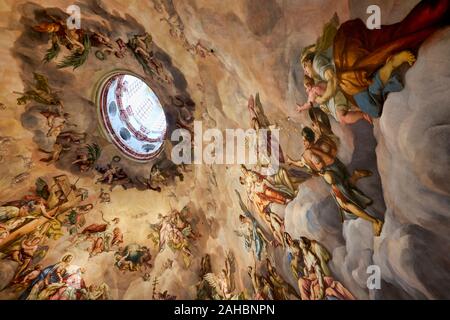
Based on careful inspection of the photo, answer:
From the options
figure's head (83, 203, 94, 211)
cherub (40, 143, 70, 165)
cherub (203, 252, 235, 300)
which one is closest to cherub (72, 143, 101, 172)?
cherub (40, 143, 70, 165)

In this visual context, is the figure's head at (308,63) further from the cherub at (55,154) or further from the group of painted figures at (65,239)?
the cherub at (55,154)

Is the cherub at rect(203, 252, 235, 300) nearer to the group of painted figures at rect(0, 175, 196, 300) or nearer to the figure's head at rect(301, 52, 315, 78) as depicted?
the group of painted figures at rect(0, 175, 196, 300)

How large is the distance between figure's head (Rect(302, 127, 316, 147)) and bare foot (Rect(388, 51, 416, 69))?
1913 mm

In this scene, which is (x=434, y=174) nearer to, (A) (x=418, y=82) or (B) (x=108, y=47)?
(A) (x=418, y=82)

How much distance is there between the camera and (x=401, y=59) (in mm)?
3746

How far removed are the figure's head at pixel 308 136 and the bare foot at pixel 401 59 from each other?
6.28ft

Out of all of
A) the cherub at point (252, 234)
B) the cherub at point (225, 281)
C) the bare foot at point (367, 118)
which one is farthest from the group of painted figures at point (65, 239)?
the bare foot at point (367, 118)

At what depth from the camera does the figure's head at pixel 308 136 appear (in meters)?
5.62

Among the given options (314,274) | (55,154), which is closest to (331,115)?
(314,274)

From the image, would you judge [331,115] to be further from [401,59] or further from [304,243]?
[304,243]

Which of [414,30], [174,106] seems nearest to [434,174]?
[414,30]

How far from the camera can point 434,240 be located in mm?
3918

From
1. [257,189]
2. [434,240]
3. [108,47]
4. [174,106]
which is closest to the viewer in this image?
[434,240]

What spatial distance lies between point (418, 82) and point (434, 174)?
3.12 ft
